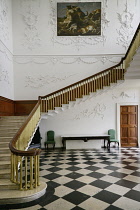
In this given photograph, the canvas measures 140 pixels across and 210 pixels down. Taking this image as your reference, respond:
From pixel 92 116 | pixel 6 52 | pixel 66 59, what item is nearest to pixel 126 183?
pixel 92 116

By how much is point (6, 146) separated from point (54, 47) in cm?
714

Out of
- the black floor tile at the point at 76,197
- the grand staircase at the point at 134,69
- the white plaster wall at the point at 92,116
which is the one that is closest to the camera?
the black floor tile at the point at 76,197

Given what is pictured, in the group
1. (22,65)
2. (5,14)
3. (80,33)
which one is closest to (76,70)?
(80,33)

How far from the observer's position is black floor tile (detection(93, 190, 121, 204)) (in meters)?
3.75

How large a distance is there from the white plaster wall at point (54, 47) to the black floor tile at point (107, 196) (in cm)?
749

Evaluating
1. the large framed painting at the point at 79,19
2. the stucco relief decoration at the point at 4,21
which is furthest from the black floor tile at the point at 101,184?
the large framed painting at the point at 79,19

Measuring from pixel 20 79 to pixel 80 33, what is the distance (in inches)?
179

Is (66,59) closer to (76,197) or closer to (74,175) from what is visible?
(74,175)

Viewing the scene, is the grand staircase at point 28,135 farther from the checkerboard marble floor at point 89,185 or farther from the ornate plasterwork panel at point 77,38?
the ornate plasterwork panel at point 77,38

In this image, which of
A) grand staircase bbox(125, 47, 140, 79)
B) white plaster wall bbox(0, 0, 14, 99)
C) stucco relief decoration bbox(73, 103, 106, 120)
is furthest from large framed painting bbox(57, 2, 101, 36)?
stucco relief decoration bbox(73, 103, 106, 120)

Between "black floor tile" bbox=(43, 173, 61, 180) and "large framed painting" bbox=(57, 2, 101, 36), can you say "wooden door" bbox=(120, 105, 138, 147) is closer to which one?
"large framed painting" bbox=(57, 2, 101, 36)

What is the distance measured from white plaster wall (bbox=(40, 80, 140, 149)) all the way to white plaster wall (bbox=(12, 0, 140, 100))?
1.66 meters

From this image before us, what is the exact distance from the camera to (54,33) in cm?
1098

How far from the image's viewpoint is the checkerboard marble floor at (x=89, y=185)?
3.58 metres
